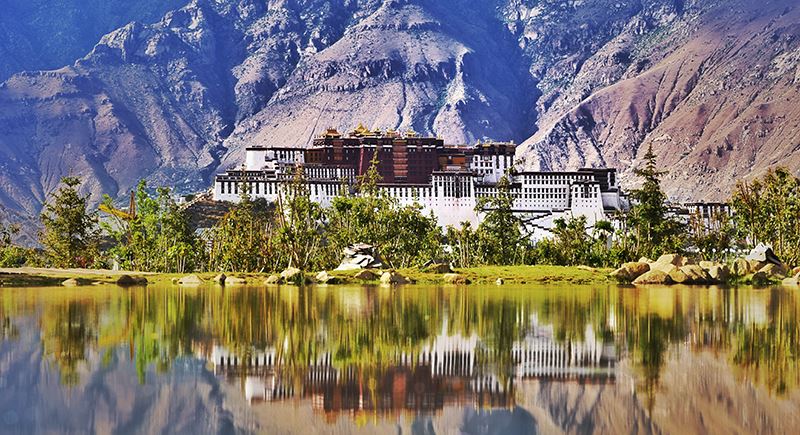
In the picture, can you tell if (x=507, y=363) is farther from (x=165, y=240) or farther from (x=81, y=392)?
(x=165, y=240)

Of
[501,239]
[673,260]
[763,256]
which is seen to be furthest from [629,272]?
[501,239]

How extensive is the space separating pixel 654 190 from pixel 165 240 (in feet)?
147

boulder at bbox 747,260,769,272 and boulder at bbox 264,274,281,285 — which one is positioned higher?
boulder at bbox 747,260,769,272

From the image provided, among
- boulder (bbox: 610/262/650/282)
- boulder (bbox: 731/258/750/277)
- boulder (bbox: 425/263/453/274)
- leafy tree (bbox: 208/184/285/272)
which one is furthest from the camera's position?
leafy tree (bbox: 208/184/285/272)

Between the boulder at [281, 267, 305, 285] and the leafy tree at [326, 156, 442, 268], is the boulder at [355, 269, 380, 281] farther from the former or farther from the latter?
the leafy tree at [326, 156, 442, 268]

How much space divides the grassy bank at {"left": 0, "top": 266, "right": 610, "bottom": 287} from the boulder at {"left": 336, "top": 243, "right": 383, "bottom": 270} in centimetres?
261

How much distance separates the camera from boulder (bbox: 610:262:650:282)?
273ft

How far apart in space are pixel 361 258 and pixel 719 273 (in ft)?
84.0

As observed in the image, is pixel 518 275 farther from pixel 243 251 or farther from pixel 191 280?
pixel 243 251

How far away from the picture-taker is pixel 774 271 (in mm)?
84812

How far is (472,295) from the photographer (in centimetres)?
6053

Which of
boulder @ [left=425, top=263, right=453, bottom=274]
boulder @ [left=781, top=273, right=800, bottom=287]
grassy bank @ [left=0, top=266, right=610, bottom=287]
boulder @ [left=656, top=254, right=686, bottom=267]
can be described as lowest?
boulder @ [left=781, top=273, right=800, bottom=287]

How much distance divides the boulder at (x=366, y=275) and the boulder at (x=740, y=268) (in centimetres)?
2471

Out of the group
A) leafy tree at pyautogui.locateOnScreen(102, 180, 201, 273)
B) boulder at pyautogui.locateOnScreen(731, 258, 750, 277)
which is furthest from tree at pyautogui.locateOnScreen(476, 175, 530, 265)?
boulder at pyautogui.locateOnScreen(731, 258, 750, 277)
